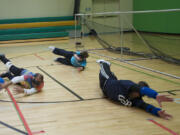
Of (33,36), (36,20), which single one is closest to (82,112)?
(33,36)

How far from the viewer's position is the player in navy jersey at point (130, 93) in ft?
9.59

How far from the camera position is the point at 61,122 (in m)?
2.88

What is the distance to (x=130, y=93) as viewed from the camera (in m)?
3.15

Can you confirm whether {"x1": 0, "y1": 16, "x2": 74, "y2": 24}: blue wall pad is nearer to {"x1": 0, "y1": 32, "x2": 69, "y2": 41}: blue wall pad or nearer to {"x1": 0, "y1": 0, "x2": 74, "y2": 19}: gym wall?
{"x1": 0, "y1": 0, "x2": 74, "y2": 19}: gym wall

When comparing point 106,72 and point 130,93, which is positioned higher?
point 106,72

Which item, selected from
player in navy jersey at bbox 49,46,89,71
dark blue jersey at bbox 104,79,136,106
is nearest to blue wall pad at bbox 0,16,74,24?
player in navy jersey at bbox 49,46,89,71

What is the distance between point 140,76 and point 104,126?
95.5 inches

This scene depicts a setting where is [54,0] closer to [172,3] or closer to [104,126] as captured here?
[172,3]

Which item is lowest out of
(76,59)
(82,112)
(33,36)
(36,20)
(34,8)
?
(82,112)

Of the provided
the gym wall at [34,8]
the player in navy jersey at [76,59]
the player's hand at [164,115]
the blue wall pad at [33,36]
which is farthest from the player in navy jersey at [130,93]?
the gym wall at [34,8]

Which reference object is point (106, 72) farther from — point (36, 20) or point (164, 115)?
point (36, 20)

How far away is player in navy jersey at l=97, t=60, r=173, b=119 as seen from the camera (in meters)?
2.92

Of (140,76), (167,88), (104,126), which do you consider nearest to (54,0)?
(140,76)

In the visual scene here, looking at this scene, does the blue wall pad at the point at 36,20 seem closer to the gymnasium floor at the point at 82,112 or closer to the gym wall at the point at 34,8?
the gym wall at the point at 34,8
